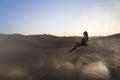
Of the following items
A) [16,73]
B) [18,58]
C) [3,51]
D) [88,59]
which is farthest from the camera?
[3,51]

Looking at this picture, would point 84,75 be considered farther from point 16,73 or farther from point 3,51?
point 3,51

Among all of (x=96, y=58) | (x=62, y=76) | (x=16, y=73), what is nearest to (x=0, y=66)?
(x=16, y=73)

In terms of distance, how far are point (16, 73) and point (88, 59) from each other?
149 inches

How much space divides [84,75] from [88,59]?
2639 mm

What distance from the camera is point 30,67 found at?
1283 centimetres

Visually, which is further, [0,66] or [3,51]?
[3,51]

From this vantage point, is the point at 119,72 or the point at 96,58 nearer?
the point at 119,72

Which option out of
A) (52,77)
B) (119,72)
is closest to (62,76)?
(52,77)

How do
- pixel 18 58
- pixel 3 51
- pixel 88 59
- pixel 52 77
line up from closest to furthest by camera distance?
pixel 52 77
pixel 88 59
pixel 18 58
pixel 3 51

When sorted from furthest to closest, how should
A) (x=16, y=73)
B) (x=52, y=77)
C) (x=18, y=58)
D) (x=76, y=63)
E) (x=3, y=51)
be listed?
(x=3, y=51) → (x=18, y=58) → (x=76, y=63) → (x=16, y=73) → (x=52, y=77)

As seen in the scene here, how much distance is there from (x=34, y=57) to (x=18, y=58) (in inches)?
35.4

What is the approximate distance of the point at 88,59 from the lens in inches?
536

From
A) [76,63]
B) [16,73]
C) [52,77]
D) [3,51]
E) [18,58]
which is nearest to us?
[52,77]

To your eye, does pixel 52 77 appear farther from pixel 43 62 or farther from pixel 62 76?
pixel 43 62
